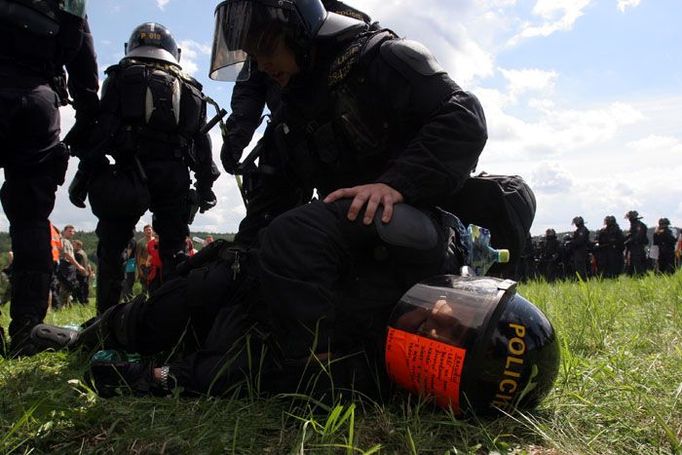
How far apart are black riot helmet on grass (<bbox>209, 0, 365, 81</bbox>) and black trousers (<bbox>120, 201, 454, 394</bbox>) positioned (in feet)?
2.25

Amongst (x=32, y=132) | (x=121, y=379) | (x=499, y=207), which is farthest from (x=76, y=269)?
(x=499, y=207)

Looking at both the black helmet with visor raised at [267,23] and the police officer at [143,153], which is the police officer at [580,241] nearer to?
the police officer at [143,153]

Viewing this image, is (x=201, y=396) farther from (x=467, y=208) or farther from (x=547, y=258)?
(x=547, y=258)

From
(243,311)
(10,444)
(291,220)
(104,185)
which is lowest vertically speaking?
(10,444)

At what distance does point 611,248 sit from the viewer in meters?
15.8

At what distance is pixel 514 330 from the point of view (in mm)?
1419

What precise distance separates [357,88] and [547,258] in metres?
18.7

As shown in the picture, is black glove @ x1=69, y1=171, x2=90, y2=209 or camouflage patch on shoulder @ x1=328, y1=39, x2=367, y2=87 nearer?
camouflage patch on shoulder @ x1=328, y1=39, x2=367, y2=87

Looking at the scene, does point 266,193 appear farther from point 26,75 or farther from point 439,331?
point 439,331

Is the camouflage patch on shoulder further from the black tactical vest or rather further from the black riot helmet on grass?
the black riot helmet on grass

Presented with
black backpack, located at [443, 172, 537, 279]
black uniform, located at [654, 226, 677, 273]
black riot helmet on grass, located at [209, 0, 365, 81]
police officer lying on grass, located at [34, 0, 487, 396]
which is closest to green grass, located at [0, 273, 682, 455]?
police officer lying on grass, located at [34, 0, 487, 396]

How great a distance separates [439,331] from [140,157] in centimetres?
264

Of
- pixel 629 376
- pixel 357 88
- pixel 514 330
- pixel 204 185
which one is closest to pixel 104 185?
pixel 204 185

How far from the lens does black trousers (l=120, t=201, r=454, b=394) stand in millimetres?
1555
